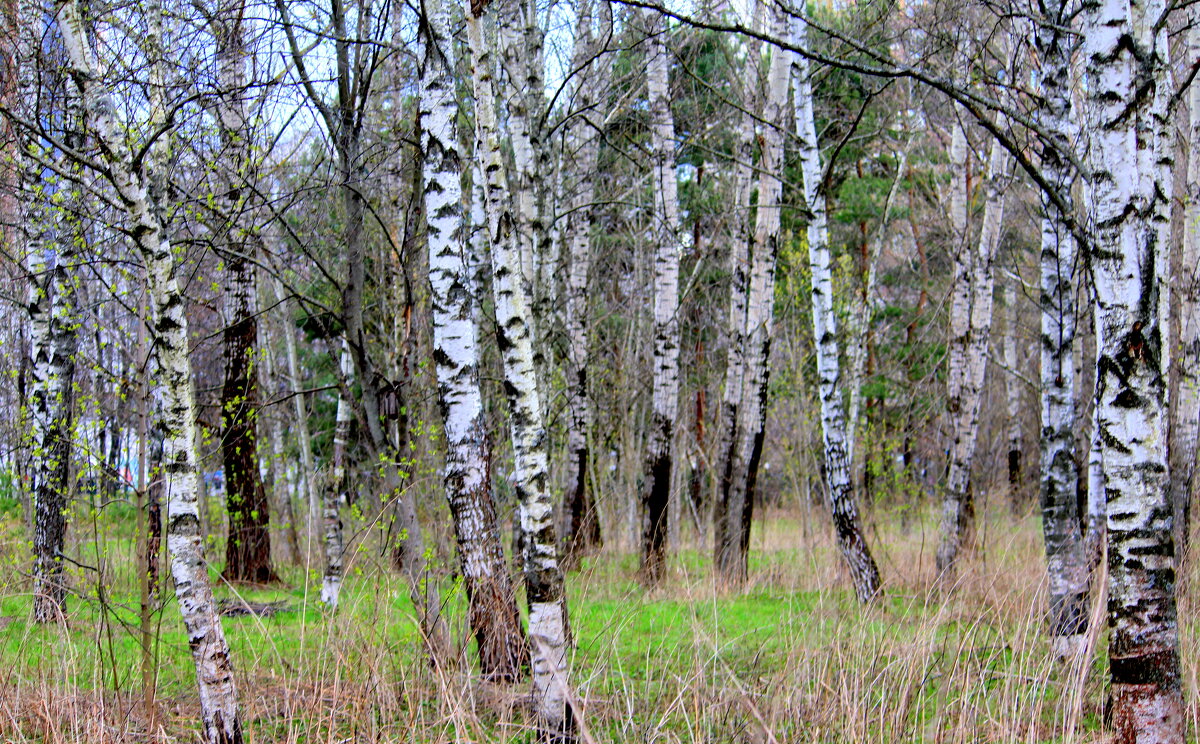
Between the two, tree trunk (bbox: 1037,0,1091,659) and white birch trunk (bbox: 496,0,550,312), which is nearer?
tree trunk (bbox: 1037,0,1091,659)

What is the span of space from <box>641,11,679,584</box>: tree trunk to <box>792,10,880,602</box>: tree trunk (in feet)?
4.90

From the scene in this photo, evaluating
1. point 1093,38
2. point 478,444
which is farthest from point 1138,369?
point 478,444

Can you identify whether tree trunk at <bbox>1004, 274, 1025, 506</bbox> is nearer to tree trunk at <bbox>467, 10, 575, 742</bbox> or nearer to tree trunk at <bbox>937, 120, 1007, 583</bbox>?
tree trunk at <bbox>937, 120, 1007, 583</bbox>

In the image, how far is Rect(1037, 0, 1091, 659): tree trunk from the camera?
5031 millimetres

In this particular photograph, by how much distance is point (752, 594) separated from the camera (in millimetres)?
8625

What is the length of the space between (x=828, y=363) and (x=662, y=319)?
2.12 m

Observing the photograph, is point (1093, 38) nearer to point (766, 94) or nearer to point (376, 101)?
point (766, 94)

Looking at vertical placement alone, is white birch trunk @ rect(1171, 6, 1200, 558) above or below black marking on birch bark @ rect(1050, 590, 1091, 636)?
above

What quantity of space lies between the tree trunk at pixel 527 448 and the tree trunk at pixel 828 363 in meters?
3.71

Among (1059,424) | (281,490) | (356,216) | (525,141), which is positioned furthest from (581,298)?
(1059,424)

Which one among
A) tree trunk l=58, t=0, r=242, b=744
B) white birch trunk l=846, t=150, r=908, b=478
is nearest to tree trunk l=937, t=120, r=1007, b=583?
white birch trunk l=846, t=150, r=908, b=478

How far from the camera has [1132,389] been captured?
3457mm

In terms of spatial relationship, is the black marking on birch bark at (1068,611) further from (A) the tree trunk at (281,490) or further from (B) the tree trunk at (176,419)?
(A) the tree trunk at (281,490)

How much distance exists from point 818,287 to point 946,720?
4.24 metres
